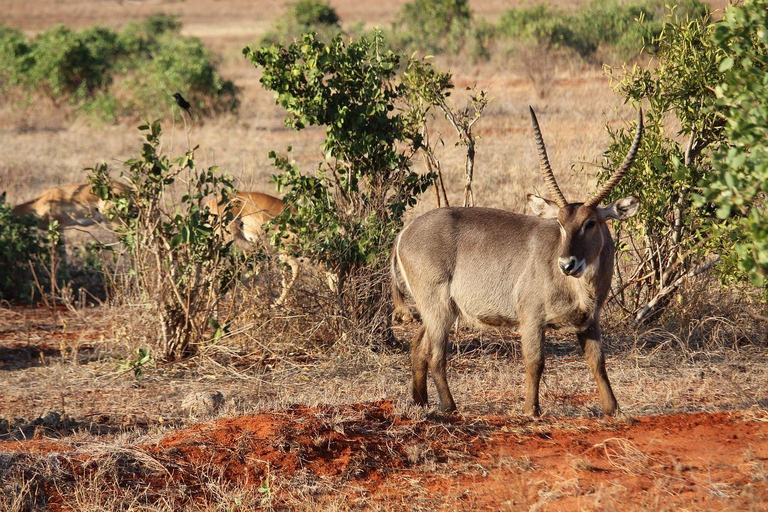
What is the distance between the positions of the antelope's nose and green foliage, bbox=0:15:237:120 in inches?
600

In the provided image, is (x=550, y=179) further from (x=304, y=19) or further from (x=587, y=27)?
(x=304, y=19)

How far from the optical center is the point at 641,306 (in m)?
8.24

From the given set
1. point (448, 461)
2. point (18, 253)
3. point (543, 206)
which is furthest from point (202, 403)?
point (18, 253)

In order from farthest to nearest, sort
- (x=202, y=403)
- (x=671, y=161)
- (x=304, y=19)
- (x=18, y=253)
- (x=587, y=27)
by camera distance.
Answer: (x=304, y=19) < (x=587, y=27) < (x=18, y=253) < (x=671, y=161) < (x=202, y=403)

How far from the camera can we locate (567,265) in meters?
5.33

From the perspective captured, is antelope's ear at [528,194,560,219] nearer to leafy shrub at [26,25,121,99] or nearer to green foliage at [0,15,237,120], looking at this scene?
green foliage at [0,15,237,120]

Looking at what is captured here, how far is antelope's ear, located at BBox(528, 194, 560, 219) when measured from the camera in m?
5.95

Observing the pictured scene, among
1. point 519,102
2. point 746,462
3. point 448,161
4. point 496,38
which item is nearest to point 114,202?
point 746,462

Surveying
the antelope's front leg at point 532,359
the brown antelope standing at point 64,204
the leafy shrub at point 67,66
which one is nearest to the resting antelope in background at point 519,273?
the antelope's front leg at point 532,359

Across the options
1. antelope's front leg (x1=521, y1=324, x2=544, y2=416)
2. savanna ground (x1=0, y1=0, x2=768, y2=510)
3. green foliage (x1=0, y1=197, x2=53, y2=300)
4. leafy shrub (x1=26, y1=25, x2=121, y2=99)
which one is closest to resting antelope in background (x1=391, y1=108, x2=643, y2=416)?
antelope's front leg (x1=521, y1=324, x2=544, y2=416)

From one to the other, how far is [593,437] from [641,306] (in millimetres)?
3104

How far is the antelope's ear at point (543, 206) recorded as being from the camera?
5953 millimetres

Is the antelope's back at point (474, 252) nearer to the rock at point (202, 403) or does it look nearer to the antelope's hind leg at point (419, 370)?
the antelope's hind leg at point (419, 370)

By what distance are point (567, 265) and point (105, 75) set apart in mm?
19740
